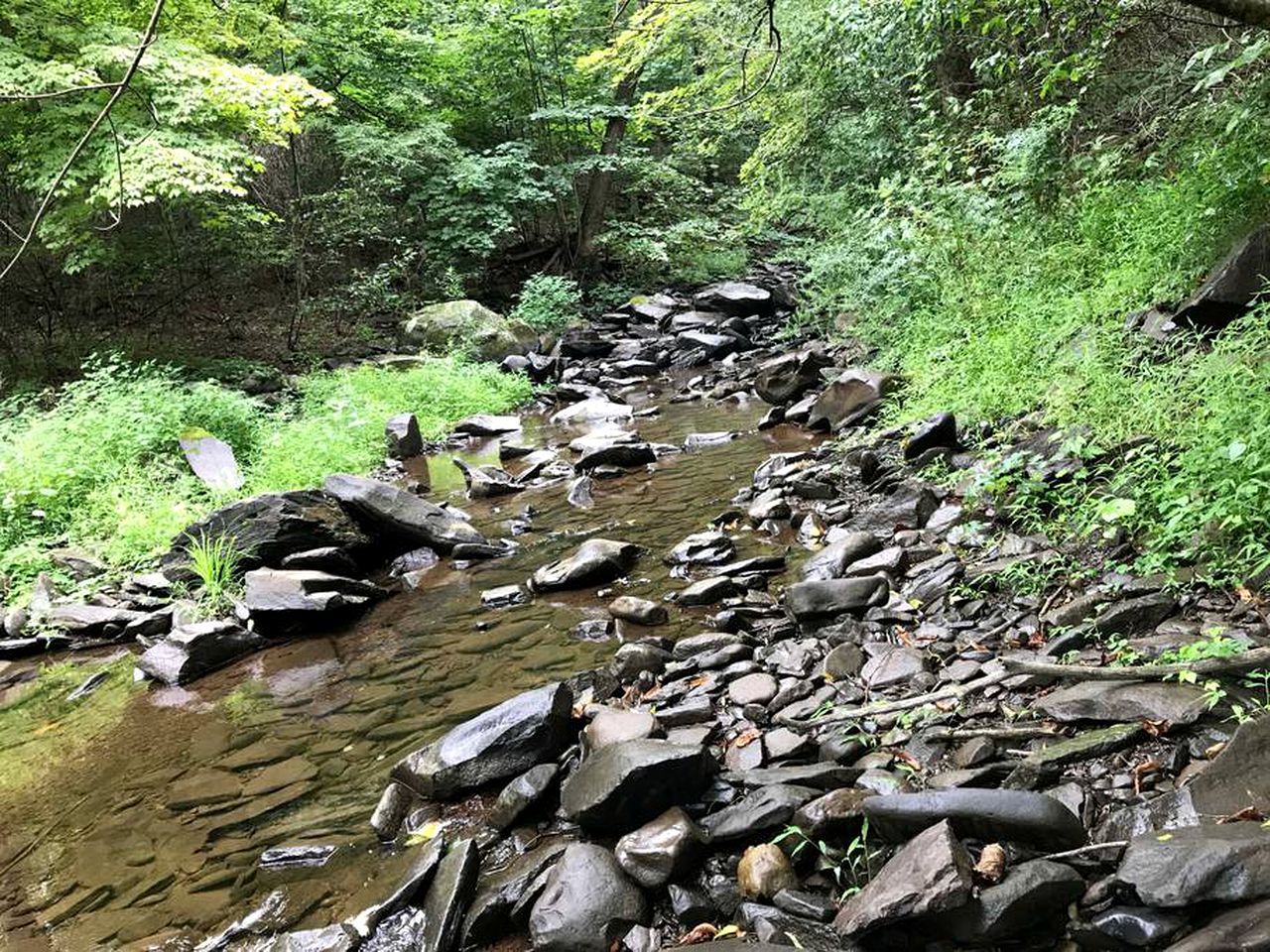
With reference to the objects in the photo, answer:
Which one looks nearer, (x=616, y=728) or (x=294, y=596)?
(x=616, y=728)

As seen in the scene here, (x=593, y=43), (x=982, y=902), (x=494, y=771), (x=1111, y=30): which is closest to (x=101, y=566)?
(x=494, y=771)

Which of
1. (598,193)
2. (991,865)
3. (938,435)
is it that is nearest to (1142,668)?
(991,865)

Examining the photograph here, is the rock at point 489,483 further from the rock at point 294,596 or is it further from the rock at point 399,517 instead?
the rock at point 294,596

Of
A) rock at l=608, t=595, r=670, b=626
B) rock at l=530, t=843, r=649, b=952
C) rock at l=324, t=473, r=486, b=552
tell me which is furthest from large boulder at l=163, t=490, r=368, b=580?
rock at l=530, t=843, r=649, b=952

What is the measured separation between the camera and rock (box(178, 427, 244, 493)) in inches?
364

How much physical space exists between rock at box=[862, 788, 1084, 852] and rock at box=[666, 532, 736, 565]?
352 cm

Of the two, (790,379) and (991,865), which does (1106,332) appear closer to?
(991,865)

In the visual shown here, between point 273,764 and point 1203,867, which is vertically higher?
point 273,764

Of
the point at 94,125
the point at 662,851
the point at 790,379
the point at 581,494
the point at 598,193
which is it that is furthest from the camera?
the point at 598,193

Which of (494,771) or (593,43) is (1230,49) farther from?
(593,43)

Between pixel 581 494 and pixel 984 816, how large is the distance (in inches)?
259

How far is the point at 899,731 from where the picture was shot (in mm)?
3373

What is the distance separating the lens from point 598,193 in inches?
871

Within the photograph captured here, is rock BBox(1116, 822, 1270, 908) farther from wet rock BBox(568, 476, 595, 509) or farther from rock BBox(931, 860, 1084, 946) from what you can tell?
wet rock BBox(568, 476, 595, 509)
